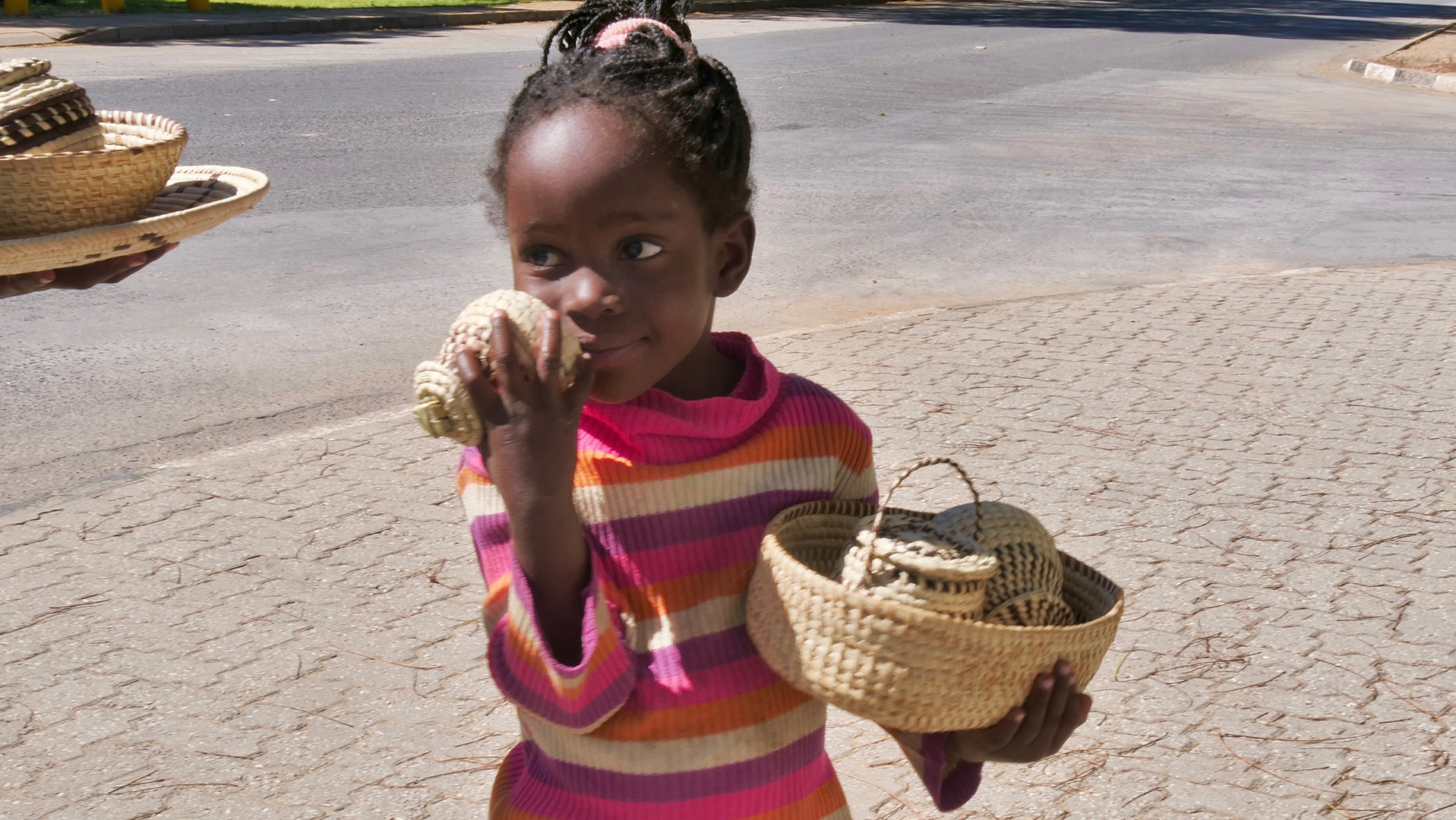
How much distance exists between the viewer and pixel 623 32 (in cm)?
180

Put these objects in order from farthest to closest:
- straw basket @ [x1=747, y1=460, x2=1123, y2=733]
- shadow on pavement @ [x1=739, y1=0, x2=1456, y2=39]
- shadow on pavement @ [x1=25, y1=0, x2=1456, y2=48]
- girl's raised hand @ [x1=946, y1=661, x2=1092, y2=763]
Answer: shadow on pavement @ [x1=739, y1=0, x2=1456, y2=39] < shadow on pavement @ [x1=25, y1=0, x2=1456, y2=48] < girl's raised hand @ [x1=946, y1=661, x2=1092, y2=763] < straw basket @ [x1=747, y1=460, x2=1123, y2=733]

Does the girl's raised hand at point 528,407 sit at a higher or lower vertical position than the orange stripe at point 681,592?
higher

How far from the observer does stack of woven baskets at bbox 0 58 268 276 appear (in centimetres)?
188

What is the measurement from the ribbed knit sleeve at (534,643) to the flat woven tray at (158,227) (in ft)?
2.05

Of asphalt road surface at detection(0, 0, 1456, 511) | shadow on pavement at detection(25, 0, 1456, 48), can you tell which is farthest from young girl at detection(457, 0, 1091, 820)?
shadow on pavement at detection(25, 0, 1456, 48)

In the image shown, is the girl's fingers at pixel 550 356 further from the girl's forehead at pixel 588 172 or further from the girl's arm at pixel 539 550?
the girl's forehead at pixel 588 172

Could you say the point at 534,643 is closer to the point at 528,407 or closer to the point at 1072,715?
the point at 528,407

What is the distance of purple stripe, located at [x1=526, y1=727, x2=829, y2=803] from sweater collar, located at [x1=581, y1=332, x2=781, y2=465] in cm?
35

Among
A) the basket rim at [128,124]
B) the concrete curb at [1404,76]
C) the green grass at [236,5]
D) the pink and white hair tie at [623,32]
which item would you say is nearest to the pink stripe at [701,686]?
the pink and white hair tie at [623,32]

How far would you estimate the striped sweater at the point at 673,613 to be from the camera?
169cm

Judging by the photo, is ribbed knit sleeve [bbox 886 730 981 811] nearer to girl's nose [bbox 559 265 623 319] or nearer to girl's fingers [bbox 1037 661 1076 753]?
girl's fingers [bbox 1037 661 1076 753]

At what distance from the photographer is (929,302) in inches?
283

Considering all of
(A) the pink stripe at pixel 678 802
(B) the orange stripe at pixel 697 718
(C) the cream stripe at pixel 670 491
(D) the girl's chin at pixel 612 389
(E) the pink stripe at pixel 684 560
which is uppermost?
Result: (D) the girl's chin at pixel 612 389

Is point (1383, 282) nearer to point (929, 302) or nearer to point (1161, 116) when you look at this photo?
point (929, 302)
